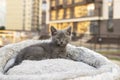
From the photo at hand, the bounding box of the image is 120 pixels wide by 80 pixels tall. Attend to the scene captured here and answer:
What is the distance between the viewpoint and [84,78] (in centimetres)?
362

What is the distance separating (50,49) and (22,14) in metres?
73.4

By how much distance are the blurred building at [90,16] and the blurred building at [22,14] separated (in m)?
12.0

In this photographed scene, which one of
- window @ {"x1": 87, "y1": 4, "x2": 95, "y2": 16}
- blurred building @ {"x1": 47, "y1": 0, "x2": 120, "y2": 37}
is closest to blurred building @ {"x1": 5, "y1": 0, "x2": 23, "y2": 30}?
blurred building @ {"x1": 47, "y1": 0, "x2": 120, "y2": 37}

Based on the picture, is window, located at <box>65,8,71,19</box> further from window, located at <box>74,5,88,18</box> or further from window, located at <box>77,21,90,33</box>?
window, located at <box>77,21,90,33</box>

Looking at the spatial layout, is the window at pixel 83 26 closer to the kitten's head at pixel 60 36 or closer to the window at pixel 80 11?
the window at pixel 80 11

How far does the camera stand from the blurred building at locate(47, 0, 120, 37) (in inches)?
1774

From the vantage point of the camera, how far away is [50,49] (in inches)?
189

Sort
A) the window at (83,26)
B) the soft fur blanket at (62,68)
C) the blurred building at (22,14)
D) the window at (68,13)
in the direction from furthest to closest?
the blurred building at (22,14), the window at (68,13), the window at (83,26), the soft fur blanket at (62,68)

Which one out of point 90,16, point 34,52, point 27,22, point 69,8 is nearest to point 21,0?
point 27,22

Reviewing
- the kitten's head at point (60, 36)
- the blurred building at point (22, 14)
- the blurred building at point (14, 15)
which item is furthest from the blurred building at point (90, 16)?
the kitten's head at point (60, 36)

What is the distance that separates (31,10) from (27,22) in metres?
4.52

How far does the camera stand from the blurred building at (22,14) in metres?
68.4

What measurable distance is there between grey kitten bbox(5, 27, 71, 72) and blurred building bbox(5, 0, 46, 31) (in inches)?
2345

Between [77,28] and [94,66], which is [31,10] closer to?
[77,28]
